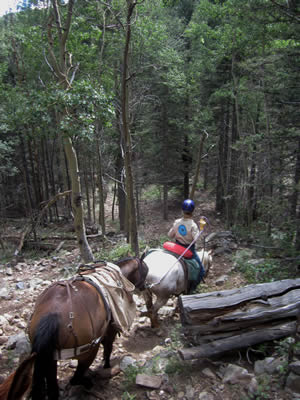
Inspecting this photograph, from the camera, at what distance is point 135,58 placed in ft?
35.4

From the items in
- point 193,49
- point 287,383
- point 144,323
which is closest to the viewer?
point 287,383

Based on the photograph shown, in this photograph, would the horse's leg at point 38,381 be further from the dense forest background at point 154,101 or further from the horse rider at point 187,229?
the dense forest background at point 154,101

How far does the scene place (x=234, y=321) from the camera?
3605 mm

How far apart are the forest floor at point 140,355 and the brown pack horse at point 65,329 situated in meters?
0.42

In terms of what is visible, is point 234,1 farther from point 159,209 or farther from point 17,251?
point 159,209

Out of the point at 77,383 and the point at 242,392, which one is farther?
the point at 77,383

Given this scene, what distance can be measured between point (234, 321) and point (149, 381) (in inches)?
52.1

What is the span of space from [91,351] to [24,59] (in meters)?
15.4

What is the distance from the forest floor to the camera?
10.6 ft

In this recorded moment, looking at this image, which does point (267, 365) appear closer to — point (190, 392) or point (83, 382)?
point (190, 392)

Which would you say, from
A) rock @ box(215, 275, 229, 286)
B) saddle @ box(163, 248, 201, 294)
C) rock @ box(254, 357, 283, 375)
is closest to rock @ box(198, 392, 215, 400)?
rock @ box(254, 357, 283, 375)

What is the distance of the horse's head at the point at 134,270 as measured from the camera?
191 inches

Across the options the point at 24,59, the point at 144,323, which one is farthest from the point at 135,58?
the point at 144,323

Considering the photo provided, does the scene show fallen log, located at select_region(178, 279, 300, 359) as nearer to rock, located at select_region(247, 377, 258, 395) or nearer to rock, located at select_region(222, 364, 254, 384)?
rock, located at select_region(222, 364, 254, 384)
